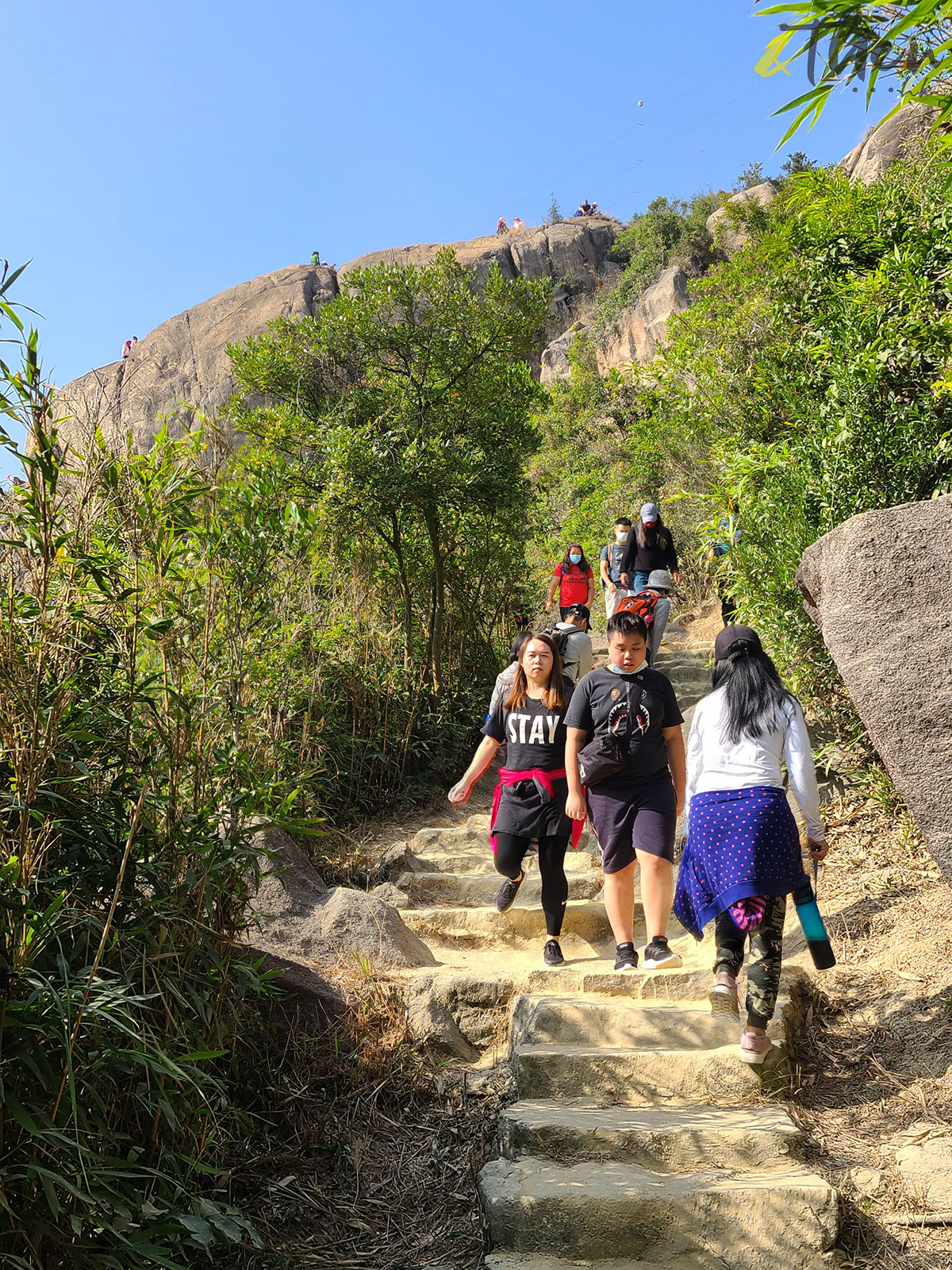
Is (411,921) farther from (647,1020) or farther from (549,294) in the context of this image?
(549,294)

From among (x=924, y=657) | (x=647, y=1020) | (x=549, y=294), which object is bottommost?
(x=647, y=1020)

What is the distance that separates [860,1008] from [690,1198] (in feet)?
4.56

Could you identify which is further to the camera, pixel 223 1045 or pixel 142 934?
pixel 223 1045

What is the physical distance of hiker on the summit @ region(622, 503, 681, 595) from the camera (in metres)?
8.42

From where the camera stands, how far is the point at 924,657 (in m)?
3.82

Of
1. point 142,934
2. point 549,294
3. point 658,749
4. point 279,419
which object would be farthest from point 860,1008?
point 549,294

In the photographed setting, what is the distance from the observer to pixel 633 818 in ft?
13.5

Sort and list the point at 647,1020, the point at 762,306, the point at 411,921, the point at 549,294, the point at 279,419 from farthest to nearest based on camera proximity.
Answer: the point at 762,306
the point at 549,294
the point at 279,419
the point at 411,921
the point at 647,1020

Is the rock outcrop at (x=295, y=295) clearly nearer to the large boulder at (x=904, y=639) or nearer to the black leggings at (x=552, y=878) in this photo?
the black leggings at (x=552, y=878)

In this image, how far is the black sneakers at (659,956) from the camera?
13.1 feet

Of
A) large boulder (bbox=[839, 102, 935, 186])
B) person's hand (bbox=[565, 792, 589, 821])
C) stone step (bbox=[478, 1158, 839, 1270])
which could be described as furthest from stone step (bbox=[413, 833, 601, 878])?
large boulder (bbox=[839, 102, 935, 186])

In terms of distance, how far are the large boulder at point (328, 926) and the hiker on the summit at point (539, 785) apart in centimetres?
61

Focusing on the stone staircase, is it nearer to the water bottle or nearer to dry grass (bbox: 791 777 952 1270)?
dry grass (bbox: 791 777 952 1270)

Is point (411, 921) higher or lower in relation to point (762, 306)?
lower
